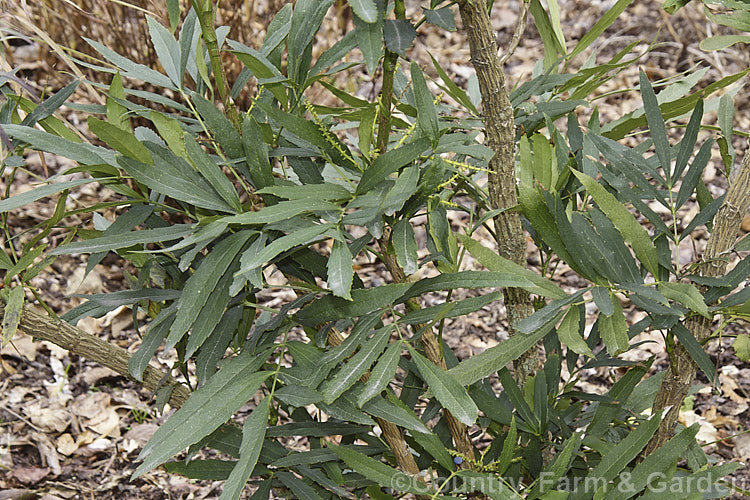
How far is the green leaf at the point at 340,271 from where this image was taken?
0.51 m

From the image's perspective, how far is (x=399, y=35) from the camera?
51cm

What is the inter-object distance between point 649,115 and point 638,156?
0.13 feet

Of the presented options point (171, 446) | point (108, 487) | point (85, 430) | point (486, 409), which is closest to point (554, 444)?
point (486, 409)

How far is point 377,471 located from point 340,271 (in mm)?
280

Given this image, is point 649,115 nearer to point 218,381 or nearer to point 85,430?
point 218,381

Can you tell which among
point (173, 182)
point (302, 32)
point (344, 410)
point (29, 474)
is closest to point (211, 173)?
point (173, 182)

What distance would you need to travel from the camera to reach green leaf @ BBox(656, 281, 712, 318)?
57 centimetres

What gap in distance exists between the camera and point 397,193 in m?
0.54

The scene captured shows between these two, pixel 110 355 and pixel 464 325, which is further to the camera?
pixel 464 325

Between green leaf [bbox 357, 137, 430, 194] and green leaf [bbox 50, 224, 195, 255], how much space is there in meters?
0.15

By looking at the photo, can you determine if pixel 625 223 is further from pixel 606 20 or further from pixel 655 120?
pixel 606 20

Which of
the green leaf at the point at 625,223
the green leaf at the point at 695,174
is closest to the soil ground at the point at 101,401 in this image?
the green leaf at the point at 695,174

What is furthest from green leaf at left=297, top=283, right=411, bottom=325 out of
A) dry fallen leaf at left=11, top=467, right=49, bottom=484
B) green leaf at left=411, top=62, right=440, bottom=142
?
dry fallen leaf at left=11, top=467, right=49, bottom=484

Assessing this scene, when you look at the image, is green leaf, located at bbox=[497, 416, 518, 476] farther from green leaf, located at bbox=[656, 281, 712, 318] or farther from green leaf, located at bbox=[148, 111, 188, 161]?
green leaf, located at bbox=[148, 111, 188, 161]
